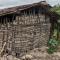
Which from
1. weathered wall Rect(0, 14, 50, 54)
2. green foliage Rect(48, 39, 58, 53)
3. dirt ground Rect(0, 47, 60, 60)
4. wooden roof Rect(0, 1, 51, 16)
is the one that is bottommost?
dirt ground Rect(0, 47, 60, 60)

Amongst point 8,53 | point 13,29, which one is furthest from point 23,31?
point 8,53

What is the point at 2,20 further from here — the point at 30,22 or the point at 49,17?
the point at 49,17

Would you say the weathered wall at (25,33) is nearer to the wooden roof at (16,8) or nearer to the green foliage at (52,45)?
the green foliage at (52,45)

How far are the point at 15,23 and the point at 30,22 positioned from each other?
83 cm

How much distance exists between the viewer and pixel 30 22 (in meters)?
11.4

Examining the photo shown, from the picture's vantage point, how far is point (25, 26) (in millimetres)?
11227

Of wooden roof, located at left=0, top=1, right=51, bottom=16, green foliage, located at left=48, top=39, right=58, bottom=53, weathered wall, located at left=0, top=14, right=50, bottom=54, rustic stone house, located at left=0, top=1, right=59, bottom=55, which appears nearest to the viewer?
wooden roof, located at left=0, top=1, right=51, bottom=16

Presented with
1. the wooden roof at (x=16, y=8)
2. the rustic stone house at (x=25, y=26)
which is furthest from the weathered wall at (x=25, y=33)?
the wooden roof at (x=16, y=8)

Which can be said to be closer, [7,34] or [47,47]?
[7,34]

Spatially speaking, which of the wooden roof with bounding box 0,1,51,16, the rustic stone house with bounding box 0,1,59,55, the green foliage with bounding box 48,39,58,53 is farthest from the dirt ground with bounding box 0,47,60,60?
the wooden roof with bounding box 0,1,51,16

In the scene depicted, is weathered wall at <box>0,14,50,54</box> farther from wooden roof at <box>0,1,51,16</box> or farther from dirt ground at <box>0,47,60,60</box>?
wooden roof at <box>0,1,51,16</box>

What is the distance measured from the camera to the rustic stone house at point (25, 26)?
10.7 meters

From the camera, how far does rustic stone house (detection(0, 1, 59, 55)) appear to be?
1074 cm

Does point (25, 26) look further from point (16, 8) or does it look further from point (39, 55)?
point (39, 55)
